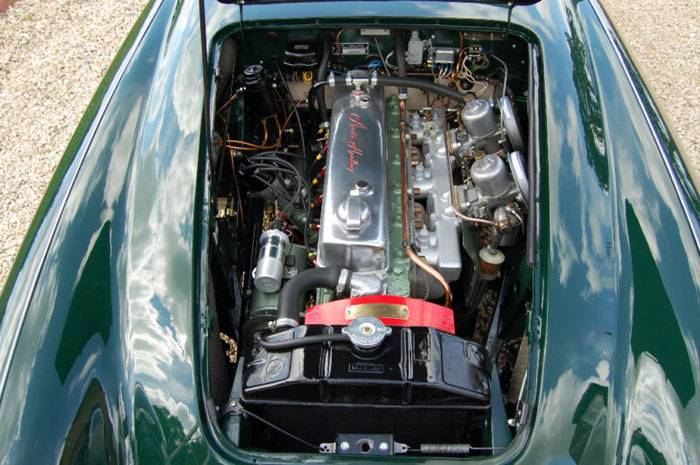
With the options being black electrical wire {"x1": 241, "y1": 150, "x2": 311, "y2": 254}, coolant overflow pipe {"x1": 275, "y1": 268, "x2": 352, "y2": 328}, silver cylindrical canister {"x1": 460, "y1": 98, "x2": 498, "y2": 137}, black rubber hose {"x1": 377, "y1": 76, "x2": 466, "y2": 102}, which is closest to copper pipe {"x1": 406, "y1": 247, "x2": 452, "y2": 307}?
coolant overflow pipe {"x1": 275, "y1": 268, "x2": 352, "y2": 328}

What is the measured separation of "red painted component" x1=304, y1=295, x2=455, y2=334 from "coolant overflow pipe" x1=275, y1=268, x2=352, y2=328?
0.21 ft

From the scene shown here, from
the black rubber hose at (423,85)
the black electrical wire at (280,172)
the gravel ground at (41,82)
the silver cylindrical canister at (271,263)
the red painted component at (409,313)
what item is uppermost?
the gravel ground at (41,82)

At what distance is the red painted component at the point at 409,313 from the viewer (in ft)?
5.15

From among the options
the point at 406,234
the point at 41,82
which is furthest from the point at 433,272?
the point at 41,82

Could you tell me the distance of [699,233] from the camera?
1.57 meters

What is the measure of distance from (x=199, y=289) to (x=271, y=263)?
314 mm

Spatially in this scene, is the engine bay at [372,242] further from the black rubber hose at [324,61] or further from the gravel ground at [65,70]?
the gravel ground at [65,70]

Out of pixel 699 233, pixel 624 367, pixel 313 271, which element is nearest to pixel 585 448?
pixel 624 367

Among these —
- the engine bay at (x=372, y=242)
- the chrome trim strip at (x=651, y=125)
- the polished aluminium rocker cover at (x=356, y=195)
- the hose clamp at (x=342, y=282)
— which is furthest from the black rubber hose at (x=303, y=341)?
the chrome trim strip at (x=651, y=125)

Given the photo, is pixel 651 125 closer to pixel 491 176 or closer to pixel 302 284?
pixel 491 176

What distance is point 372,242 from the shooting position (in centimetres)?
167

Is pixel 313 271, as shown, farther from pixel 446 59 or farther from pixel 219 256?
pixel 446 59

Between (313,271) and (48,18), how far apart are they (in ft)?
13.5

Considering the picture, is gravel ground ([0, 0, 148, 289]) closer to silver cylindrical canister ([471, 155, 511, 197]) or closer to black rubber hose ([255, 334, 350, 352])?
black rubber hose ([255, 334, 350, 352])
